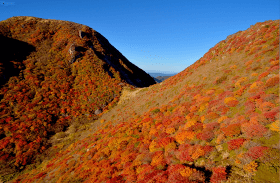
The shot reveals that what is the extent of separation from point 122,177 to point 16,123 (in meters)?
37.2

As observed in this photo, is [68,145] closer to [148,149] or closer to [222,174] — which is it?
[148,149]

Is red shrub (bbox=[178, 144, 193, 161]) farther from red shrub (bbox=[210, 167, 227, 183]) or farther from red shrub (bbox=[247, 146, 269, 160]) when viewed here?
red shrub (bbox=[247, 146, 269, 160])

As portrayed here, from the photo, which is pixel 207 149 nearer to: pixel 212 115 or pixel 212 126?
pixel 212 126

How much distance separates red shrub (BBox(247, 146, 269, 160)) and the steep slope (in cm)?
3701

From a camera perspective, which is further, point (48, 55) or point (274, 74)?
point (48, 55)

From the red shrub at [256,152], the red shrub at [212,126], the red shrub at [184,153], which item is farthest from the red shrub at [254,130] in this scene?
the red shrub at [184,153]

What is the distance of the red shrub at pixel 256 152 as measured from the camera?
6863 mm

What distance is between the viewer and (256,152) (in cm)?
700

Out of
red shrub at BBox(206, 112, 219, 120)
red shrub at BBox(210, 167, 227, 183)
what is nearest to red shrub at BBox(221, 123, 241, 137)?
red shrub at BBox(206, 112, 219, 120)

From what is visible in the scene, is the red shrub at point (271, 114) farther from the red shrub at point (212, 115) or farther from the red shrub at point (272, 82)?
the red shrub at point (272, 82)

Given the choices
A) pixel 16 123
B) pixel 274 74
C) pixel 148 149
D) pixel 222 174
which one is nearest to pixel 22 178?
pixel 16 123

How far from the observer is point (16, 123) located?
102ft

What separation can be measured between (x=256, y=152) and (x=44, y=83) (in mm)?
57162

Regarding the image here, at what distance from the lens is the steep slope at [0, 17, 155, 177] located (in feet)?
96.3
